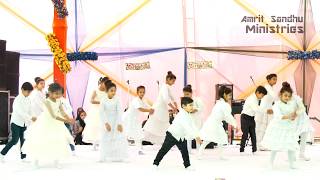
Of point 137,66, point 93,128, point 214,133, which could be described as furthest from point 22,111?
point 137,66

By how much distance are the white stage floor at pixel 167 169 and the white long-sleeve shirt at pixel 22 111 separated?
0.59 metres

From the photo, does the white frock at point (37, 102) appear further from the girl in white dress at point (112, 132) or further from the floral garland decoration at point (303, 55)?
the floral garland decoration at point (303, 55)

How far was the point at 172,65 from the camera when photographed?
12.5 m

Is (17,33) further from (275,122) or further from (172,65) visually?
(275,122)

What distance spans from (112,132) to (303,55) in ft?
19.9

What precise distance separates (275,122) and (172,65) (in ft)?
20.2

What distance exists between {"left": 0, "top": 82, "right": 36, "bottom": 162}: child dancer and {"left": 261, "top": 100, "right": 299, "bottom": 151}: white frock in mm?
3341

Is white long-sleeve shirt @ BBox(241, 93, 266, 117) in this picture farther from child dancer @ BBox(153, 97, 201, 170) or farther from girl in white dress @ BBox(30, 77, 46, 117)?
girl in white dress @ BBox(30, 77, 46, 117)

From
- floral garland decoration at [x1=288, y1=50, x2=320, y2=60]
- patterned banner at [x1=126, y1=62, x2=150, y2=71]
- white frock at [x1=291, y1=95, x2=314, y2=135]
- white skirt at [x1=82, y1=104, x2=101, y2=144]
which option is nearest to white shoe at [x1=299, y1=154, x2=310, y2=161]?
white frock at [x1=291, y1=95, x2=314, y2=135]

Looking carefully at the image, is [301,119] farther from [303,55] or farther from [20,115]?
[303,55]

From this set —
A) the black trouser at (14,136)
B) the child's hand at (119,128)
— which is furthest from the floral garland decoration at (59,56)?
the child's hand at (119,128)

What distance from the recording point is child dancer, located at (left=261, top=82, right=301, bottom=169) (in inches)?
250

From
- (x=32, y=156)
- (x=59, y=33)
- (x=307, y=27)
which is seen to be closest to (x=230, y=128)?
(x=307, y=27)

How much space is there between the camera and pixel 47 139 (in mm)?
6520
